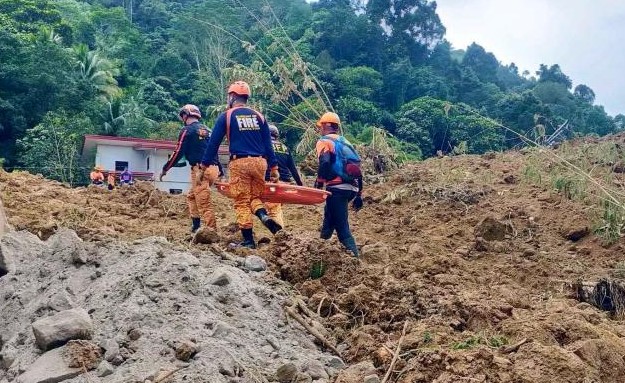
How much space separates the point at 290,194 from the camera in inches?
281

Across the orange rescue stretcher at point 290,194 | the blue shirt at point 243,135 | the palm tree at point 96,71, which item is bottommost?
the orange rescue stretcher at point 290,194

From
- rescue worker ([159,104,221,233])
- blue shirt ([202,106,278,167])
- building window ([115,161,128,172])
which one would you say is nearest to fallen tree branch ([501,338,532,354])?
blue shirt ([202,106,278,167])

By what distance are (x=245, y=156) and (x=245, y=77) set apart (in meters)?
5.94

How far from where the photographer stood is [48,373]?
389cm

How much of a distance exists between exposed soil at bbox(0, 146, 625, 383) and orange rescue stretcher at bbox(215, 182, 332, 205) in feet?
1.33

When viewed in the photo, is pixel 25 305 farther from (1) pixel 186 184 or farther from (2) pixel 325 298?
(1) pixel 186 184

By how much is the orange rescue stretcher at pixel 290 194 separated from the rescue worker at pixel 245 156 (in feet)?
0.32

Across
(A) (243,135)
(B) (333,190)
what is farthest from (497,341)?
(A) (243,135)

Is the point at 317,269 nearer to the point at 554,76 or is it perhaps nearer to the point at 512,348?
the point at 512,348

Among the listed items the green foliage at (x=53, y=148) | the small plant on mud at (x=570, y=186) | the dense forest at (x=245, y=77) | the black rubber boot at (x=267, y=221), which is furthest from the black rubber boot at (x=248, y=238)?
the green foliage at (x=53, y=148)

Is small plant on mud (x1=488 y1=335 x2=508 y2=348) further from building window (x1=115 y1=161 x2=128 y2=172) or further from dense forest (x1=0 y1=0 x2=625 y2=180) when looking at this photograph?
building window (x1=115 y1=161 x2=128 y2=172)

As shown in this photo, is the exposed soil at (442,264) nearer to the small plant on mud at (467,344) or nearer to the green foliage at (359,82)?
the small plant on mud at (467,344)

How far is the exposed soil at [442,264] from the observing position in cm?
402

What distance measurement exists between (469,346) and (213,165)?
13.6 ft
